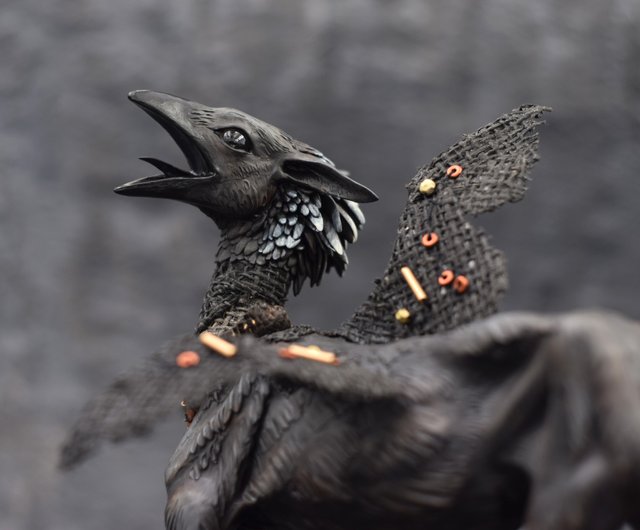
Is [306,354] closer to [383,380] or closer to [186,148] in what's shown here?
[383,380]

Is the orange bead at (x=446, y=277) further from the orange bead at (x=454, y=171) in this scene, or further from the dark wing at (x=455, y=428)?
the orange bead at (x=454, y=171)

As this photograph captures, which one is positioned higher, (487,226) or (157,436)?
(487,226)

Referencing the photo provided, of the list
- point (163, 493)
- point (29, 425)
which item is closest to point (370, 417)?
point (163, 493)

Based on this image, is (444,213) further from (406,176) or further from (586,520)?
(406,176)

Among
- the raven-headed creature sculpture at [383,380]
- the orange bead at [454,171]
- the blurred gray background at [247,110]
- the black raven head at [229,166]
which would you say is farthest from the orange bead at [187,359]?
the blurred gray background at [247,110]

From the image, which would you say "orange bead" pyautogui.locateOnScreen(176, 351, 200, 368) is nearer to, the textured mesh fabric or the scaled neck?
the textured mesh fabric
